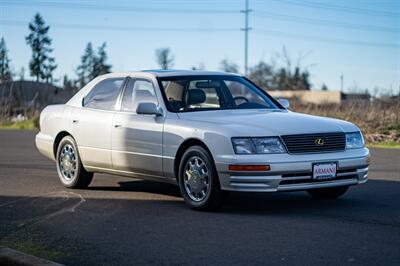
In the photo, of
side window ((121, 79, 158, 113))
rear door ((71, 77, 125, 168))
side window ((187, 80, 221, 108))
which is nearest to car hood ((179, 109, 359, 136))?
side window ((187, 80, 221, 108))

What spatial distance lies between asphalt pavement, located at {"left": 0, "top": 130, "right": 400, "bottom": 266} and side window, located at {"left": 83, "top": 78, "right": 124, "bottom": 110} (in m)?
1.18

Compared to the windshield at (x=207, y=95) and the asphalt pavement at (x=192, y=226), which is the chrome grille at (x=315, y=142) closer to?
the asphalt pavement at (x=192, y=226)

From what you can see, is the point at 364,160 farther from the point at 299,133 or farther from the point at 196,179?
the point at 196,179

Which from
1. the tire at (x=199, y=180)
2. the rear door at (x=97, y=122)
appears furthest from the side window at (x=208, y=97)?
the rear door at (x=97, y=122)

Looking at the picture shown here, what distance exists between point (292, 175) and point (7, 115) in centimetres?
2797

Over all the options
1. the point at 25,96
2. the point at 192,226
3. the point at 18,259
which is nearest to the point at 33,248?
the point at 18,259

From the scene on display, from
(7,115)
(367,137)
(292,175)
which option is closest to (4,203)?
(292,175)

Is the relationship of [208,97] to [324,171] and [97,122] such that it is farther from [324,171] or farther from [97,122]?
[324,171]

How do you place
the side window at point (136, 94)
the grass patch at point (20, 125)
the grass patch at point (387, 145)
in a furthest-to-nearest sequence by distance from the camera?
the grass patch at point (20, 125) < the grass patch at point (387, 145) < the side window at point (136, 94)

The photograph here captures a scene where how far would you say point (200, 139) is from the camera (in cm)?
812

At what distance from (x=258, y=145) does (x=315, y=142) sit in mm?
658

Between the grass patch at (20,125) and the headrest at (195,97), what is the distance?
23.0 metres

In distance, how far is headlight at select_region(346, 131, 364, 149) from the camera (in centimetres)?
831

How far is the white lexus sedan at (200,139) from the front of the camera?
25.5 feet
